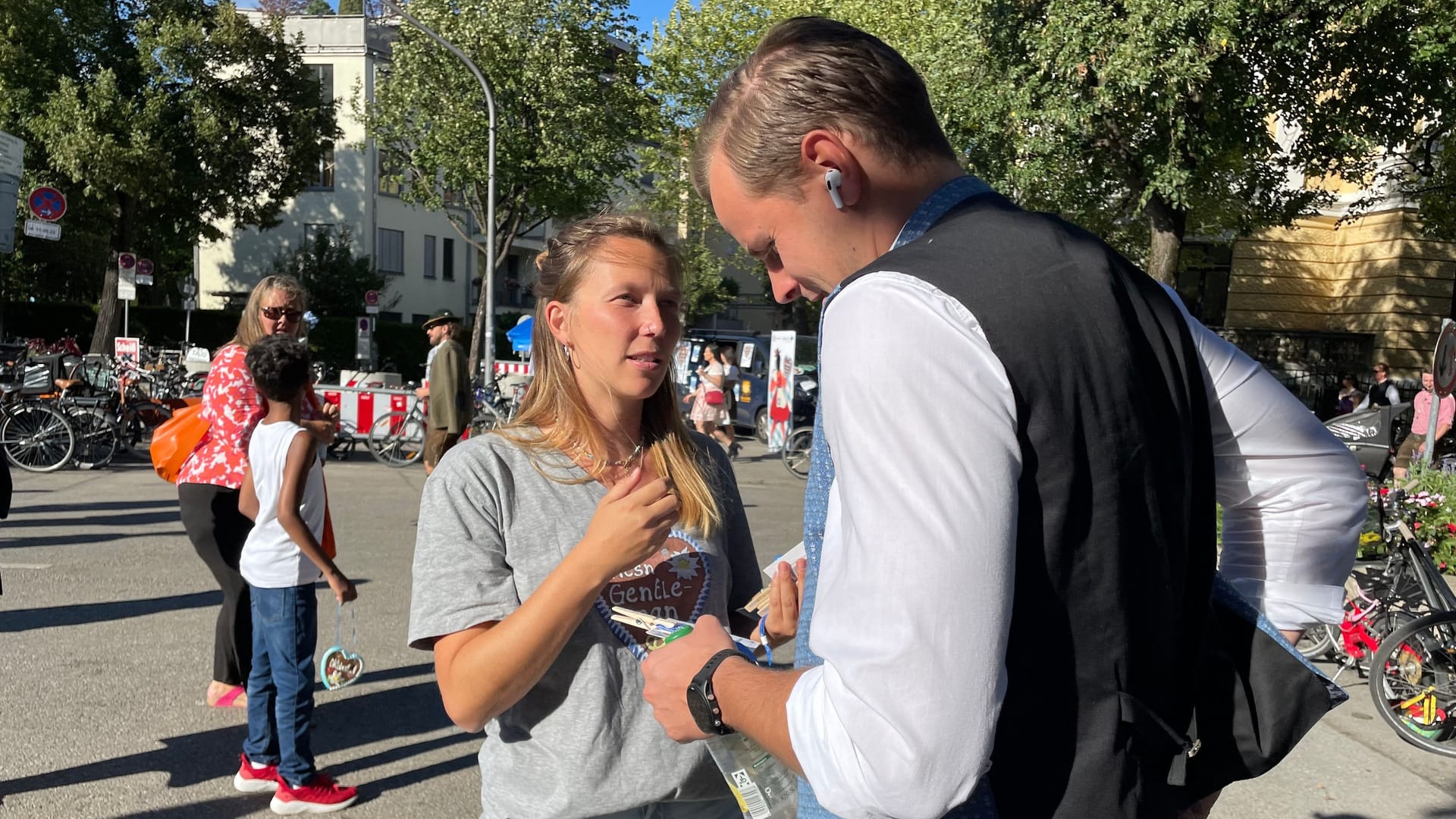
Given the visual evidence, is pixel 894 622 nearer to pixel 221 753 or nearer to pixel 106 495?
pixel 221 753

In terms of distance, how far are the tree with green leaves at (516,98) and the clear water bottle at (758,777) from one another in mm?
28488

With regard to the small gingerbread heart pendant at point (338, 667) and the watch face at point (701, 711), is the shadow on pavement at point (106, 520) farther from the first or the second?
the watch face at point (701, 711)

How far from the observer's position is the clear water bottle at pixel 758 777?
1.44 m

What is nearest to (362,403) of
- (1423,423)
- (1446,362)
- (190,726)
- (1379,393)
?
(190,726)

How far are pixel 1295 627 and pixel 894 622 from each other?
0.72 m

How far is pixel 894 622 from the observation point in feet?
3.50

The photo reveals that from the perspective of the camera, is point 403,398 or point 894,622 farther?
point 403,398

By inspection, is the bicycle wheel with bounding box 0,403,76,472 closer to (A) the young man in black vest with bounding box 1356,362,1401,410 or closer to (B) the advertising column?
(B) the advertising column

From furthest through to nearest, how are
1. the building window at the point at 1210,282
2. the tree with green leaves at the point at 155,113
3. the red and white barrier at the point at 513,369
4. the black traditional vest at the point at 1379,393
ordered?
the building window at the point at 1210,282 < the tree with green leaves at the point at 155,113 < the black traditional vest at the point at 1379,393 < the red and white barrier at the point at 513,369

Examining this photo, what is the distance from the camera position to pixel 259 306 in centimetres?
561

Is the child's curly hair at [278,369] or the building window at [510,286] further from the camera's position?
the building window at [510,286]

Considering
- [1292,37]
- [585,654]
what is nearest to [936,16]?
[1292,37]

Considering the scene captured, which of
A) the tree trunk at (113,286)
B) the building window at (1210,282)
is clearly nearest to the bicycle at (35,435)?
the tree trunk at (113,286)

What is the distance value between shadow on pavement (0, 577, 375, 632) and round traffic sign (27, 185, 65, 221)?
7.74 metres
